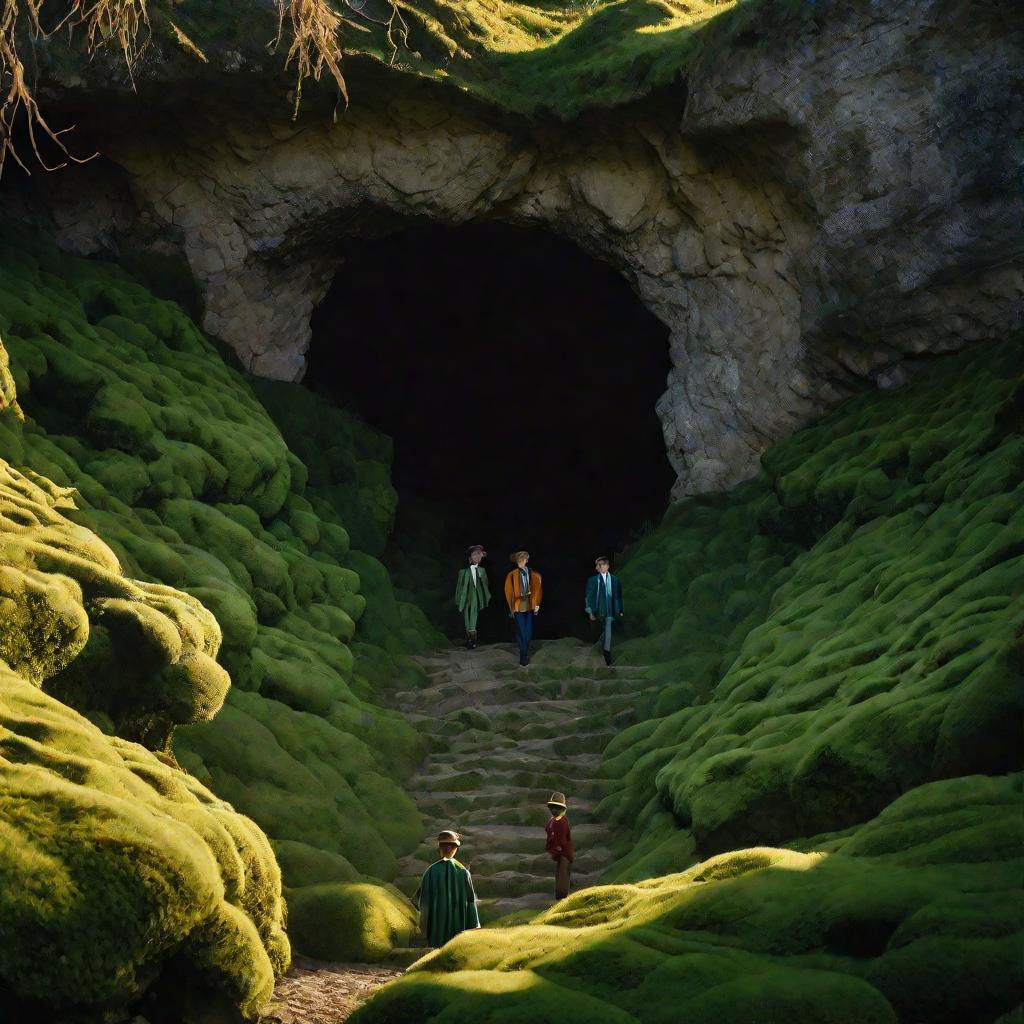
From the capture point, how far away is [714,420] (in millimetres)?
22359

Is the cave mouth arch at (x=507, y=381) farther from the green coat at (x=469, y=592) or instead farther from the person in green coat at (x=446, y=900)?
the person in green coat at (x=446, y=900)

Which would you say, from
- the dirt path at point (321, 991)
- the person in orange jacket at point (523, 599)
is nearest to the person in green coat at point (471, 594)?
the person in orange jacket at point (523, 599)

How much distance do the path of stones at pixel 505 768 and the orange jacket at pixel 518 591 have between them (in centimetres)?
80

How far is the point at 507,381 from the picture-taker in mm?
30000

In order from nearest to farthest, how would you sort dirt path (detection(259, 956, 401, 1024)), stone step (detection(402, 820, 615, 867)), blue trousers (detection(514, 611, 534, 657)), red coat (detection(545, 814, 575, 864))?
dirt path (detection(259, 956, 401, 1024)) < red coat (detection(545, 814, 575, 864)) < stone step (detection(402, 820, 615, 867)) < blue trousers (detection(514, 611, 534, 657))

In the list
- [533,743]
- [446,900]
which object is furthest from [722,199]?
[446,900]

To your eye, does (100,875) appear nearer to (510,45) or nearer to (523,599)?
(523,599)

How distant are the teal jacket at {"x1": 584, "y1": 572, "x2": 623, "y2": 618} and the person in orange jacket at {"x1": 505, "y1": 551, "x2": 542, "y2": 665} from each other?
0.92 meters

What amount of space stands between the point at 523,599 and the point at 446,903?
29.5ft

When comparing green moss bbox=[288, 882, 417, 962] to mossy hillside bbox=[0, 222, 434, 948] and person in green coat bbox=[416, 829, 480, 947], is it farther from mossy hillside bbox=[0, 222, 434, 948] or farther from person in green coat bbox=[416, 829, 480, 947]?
mossy hillside bbox=[0, 222, 434, 948]

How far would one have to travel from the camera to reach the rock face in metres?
18.7

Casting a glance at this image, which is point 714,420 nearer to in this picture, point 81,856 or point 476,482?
point 476,482

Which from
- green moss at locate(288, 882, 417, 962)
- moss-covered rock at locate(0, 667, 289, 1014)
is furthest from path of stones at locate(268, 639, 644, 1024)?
moss-covered rock at locate(0, 667, 289, 1014)

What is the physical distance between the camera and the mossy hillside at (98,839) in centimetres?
720
